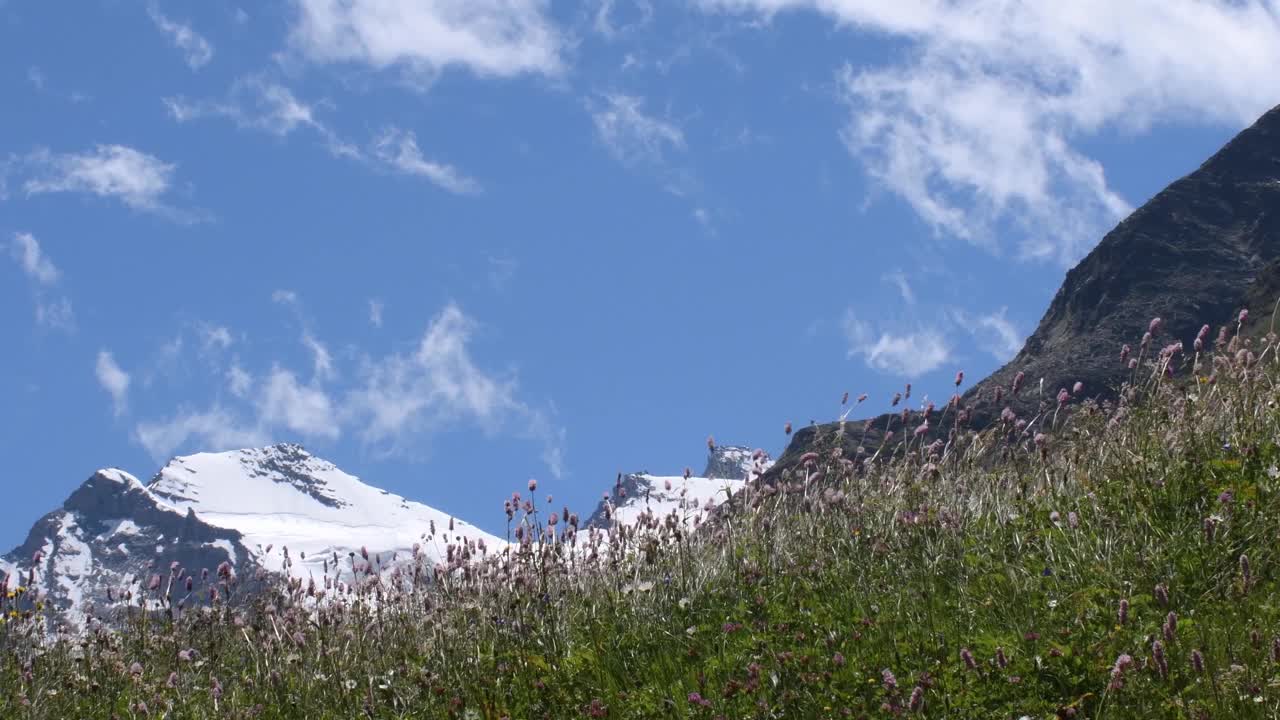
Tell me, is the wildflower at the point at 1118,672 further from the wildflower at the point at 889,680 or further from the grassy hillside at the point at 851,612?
the wildflower at the point at 889,680

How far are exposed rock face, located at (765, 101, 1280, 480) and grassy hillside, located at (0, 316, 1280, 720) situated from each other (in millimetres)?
116150

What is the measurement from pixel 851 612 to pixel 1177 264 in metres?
159

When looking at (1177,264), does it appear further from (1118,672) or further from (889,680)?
(1118,672)

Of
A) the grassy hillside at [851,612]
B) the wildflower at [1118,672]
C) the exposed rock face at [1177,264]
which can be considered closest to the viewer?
the wildflower at [1118,672]

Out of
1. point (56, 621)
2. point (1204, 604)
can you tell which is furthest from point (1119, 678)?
point (56, 621)

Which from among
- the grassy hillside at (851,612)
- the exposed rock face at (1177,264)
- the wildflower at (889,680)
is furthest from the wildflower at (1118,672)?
the exposed rock face at (1177,264)

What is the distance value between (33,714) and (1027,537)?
6405mm

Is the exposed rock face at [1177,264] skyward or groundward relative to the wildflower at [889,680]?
skyward

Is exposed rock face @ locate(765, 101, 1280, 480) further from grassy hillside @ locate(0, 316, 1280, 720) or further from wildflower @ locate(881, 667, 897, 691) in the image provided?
wildflower @ locate(881, 667, 897, 691)

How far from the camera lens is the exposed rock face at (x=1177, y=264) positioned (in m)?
133

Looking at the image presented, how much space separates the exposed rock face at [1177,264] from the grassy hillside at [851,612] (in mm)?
116150

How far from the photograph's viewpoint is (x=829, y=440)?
36.3 ft

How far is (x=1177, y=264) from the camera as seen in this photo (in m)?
149

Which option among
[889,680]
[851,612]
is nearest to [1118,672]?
[889,680]
